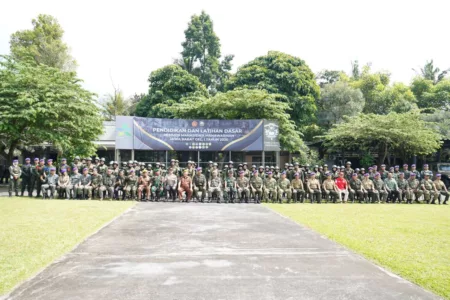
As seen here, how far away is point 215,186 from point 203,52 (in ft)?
91.6

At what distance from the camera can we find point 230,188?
15930 mm

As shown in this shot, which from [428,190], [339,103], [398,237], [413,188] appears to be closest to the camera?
[398,237]

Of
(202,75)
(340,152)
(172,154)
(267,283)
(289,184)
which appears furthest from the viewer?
(202,75)

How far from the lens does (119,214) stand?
11.2 meters

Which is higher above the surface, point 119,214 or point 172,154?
point 172,154

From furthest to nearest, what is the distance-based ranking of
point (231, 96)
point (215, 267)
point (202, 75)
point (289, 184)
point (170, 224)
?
point (202, 75) → point (231, 96) → point (289, 184) → point (170, 224) → point (215, 267)

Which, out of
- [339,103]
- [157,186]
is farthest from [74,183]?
[339,103]

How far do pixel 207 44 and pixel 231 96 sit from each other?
18833 millimetres

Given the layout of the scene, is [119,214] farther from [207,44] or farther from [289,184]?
[207,44]

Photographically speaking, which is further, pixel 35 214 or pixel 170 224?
pixel 35 214

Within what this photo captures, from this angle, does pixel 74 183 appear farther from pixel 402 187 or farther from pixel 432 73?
pixel 432 73

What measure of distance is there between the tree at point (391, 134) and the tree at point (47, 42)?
2542 cm

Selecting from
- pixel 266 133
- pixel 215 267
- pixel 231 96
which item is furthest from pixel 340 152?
pixel 215 267

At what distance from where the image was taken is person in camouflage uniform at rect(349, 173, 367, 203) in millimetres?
16688
